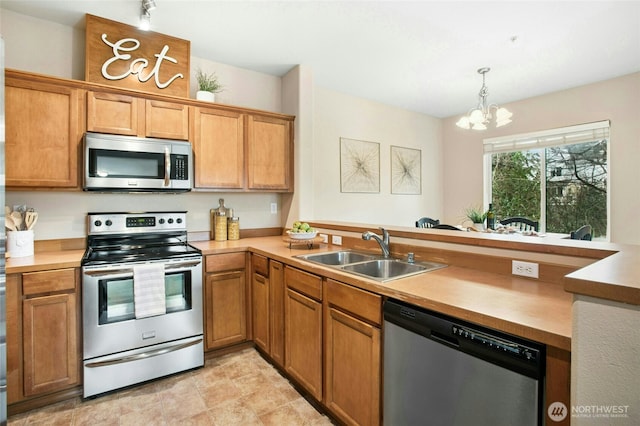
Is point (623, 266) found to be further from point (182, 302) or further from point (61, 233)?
point (61, 233)

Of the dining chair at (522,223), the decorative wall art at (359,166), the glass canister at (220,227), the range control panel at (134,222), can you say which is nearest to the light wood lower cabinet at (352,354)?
the glass canister at (220,227)

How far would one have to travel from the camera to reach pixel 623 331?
0.72 meters

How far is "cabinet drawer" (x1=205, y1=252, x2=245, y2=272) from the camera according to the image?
2504 millimetres

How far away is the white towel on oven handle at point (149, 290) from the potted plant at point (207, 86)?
61.5 inches

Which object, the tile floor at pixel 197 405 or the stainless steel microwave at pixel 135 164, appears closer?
the tile floor at pixel 197 405

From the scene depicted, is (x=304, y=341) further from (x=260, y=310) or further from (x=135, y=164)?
(x=135, y=164)

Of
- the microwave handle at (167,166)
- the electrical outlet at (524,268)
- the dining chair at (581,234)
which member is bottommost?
the electrical outlet at (524,268)

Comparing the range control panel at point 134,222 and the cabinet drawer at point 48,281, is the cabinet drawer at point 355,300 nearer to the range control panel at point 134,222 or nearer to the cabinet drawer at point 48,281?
the cabinet drawer at point 48,281

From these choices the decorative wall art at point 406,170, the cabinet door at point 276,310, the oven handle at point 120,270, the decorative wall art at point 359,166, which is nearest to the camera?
the oven handle at point 120,270

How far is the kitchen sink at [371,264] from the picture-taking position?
6.29 feet

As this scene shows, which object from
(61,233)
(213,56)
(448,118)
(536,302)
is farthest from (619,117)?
(61,233)

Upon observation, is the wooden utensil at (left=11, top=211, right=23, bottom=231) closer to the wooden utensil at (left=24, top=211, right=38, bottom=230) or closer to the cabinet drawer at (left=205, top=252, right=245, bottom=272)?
the wooden utensil at (left=24, top=211, right=38, bottom=230)

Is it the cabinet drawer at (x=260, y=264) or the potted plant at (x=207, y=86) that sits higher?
the potted plant at (x=207, y=86)

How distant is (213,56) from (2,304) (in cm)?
255
